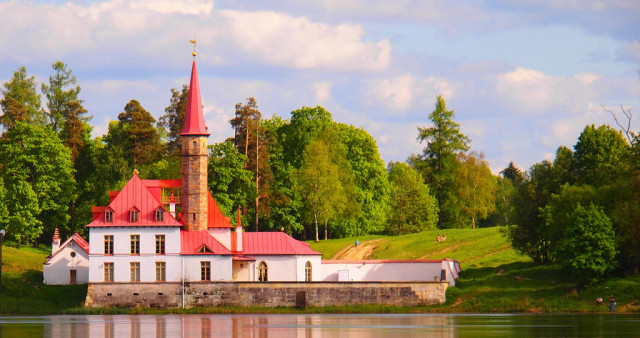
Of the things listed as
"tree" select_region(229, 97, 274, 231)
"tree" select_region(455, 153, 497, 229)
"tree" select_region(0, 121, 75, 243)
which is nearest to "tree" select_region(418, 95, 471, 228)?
"tree" select_region(455, 153, 497, 229)

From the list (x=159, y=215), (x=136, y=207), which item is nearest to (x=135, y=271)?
(x=159, y=215)

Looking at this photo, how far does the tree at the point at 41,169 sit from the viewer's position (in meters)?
110

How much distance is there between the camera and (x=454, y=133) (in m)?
128

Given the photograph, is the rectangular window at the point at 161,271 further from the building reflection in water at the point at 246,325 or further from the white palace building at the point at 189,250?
the building reflection in water at the point at 246,325

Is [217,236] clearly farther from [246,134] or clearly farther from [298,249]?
[246,134]

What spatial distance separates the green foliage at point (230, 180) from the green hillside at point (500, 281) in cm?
968

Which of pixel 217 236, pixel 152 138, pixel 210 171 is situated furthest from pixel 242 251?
pixel 152 138

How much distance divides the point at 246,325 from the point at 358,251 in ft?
141

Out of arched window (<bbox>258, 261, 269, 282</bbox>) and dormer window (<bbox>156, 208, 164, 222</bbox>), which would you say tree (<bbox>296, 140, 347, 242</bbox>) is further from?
dormer window (<bbox>156, 208, 164, 222</bbox>)

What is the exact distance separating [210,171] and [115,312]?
30220mm

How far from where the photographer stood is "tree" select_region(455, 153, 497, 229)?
126375 mm

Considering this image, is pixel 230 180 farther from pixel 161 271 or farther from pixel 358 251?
pixel 161 271

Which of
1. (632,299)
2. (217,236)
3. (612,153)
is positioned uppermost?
(612,153)

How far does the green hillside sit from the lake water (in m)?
4.13
